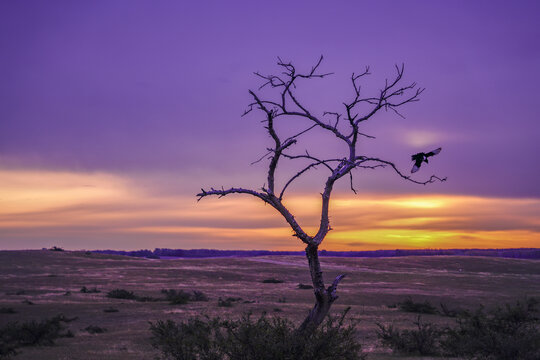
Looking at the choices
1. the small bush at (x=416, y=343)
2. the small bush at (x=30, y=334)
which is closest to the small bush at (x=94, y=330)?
the small bush at (x=30, y=334)

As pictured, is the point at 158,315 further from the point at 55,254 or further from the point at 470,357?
the point at 55,254

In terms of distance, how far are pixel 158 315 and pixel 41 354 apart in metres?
10.2

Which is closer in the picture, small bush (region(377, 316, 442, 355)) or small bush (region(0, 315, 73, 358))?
small bush (region(377, 316, 442, 355))

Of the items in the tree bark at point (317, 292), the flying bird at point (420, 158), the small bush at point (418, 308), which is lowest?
the small bush at point (418, 308)

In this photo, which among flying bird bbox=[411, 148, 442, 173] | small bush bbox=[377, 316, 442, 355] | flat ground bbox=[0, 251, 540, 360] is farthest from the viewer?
flat ground bbox=[0, 251, 540, 360]

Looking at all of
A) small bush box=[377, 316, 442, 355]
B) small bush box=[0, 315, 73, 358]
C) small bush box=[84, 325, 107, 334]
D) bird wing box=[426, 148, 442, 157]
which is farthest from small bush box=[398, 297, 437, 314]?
bird wing box=[426, 148, 442, 157]

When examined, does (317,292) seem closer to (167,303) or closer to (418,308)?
(418,308)

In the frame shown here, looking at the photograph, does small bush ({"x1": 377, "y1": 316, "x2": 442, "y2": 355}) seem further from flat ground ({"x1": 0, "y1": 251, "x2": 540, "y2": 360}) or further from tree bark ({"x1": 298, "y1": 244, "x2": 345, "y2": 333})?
tree bark ({"x1": 298, "y1": 244, "x2": 345, "y2": 333})

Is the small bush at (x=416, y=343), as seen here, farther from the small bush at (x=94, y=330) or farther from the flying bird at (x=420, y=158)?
the small bush at (x=94, y=330)

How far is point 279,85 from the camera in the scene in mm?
9766

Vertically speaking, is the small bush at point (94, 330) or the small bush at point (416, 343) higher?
the small bush at point (416, 343)

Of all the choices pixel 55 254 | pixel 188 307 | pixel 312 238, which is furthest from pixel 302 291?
pixel 55 254

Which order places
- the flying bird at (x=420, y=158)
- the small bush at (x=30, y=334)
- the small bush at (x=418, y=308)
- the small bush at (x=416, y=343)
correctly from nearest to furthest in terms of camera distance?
1. the flying bird at (x=420, y=158)
2. the small bush at (x=416, y=343)
3. the small bush at (x=30, y=334)
4. the small bush at (x=418, y=308)

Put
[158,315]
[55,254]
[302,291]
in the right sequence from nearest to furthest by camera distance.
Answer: [158,315] < [302,291] < [55,254]
